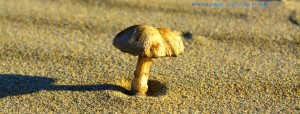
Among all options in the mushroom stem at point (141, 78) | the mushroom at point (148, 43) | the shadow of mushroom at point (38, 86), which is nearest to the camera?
the mushroom at point (148, 43)

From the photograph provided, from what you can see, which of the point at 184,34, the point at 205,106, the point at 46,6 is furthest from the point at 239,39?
the point at 46,6

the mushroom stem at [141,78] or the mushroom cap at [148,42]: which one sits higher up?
the mushroom cap at [148,42]

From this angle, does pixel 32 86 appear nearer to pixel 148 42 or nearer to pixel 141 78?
pixel 141 78

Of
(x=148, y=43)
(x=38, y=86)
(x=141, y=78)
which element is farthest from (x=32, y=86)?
(x=148, y=43)

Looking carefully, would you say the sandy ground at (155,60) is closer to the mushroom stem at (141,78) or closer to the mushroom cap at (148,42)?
the mushroom stem at (141,78)

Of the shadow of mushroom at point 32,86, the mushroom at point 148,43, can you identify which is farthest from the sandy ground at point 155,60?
the mushroom at point 148,43

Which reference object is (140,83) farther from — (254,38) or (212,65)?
(254,38)

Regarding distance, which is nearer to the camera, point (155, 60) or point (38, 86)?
point (38, 86)
